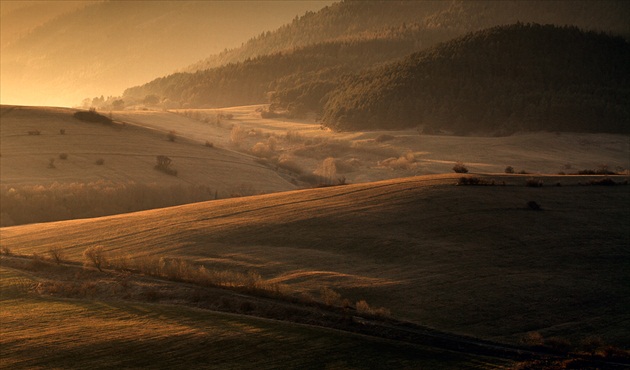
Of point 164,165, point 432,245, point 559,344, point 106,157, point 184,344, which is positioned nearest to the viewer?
point 559,344

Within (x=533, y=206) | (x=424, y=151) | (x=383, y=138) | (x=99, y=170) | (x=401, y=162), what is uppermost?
(x=383, y=138)

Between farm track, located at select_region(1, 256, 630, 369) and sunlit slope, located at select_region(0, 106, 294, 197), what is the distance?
181 feet

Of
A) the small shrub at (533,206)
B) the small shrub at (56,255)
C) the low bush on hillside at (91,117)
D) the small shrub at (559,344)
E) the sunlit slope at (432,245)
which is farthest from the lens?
the low bush on hillside at (91,117)

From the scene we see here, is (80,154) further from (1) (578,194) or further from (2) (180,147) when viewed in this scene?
(1) (578,194)

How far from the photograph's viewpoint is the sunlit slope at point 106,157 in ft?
287

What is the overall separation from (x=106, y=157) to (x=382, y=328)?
79007 millimetres

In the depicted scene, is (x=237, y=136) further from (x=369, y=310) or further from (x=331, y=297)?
(x=369, y=310)

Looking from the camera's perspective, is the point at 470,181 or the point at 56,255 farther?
the point at 470,181

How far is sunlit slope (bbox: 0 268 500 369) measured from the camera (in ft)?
79.5

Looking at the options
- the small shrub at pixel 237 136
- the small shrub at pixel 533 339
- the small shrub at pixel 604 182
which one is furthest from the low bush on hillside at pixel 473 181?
the small shrub at pixel 237 136

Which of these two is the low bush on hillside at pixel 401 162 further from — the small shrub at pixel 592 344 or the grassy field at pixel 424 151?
the small shrub at pixel 592 344

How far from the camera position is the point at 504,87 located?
523ft

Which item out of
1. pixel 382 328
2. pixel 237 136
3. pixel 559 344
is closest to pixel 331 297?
pixel 382 328

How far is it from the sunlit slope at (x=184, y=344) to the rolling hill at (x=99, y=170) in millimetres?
43600
